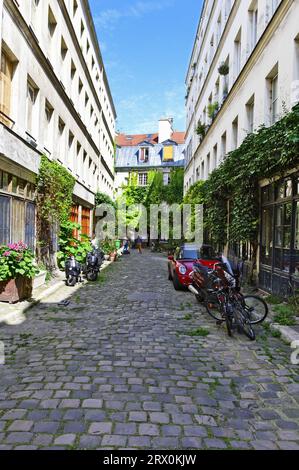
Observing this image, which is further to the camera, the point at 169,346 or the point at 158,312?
the point at 158,312

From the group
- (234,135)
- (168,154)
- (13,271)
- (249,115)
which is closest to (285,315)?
(13,271)

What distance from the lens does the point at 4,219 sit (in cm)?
959

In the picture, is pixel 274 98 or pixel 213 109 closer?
pixel 274 98

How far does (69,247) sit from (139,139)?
157 ft

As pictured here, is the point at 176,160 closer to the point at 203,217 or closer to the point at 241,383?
the point at 203,217

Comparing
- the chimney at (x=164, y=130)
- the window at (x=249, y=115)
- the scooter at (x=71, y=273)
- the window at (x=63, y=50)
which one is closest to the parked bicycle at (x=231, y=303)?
the scooter at (x=71, y=273)

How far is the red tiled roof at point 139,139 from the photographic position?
5522cm

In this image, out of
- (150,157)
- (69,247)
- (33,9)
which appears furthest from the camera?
(150,157)

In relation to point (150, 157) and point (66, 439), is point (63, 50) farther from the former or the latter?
point (150, 157)

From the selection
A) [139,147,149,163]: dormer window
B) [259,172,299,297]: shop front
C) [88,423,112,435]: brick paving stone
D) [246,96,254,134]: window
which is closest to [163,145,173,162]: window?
[139,147,149,163]: dormer window

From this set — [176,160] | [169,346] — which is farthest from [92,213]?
[176,160]

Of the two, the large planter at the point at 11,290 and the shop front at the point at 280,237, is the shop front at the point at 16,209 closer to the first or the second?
the large planter at the point at 11,290

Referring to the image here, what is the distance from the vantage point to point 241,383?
4434mm

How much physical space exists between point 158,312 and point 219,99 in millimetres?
14782
